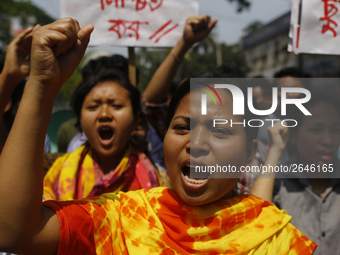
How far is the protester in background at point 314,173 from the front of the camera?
174 centimetres

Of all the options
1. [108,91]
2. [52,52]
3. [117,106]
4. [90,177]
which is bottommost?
[90,177]

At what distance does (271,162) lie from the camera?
5.55ft

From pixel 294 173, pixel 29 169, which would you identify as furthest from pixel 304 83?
pixel 29 169

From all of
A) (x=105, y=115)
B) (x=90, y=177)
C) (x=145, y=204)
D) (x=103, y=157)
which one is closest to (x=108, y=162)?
(x=103, y=157)

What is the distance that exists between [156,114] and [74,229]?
135 centimetres

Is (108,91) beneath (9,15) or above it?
beneath

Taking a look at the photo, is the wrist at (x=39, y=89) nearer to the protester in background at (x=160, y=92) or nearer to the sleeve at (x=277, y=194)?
the protester in background at (x=160, y=92)

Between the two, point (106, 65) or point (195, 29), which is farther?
point (106, 65)

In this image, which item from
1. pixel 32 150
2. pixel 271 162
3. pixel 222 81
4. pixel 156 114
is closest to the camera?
pixel 32 150

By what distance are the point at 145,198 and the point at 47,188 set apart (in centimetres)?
85

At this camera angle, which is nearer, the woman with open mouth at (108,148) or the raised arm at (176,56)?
the woman with open mouth at (108,148)

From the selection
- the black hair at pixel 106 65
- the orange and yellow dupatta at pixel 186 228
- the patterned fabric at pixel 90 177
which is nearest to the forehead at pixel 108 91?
the patterned fabric at pixel 90 177

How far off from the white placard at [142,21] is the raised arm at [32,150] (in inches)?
57.8

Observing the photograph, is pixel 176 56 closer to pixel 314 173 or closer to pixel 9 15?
pixel 314 173
